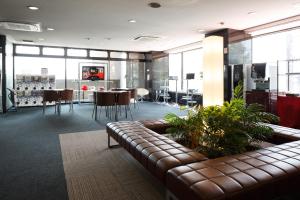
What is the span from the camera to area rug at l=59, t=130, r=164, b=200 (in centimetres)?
207

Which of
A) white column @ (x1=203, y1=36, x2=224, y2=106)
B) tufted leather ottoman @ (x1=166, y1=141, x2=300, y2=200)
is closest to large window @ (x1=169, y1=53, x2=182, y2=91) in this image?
white column @ (x1=203, y1=36, x2=224, y2=106)

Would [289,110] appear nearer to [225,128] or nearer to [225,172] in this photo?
[225,128]

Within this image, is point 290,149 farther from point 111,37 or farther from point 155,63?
point 155,63

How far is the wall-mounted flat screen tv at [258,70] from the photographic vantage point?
208 inches

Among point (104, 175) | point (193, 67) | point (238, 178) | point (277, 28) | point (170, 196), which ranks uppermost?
point (277, 28)

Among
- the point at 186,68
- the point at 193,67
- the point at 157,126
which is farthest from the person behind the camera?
the point at 186,68

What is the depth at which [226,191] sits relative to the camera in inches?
52.4

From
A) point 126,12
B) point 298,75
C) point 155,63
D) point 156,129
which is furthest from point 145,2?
point 155,63

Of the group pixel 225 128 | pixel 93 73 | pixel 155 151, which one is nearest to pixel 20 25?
pixel 93 73

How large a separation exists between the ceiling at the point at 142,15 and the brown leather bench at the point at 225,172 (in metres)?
2.85

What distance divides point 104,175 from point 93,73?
873 cm

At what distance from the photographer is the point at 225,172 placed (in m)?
1.56

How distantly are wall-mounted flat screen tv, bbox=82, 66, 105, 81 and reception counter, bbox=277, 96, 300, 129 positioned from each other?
8087mm

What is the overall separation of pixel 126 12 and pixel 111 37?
2930mm
